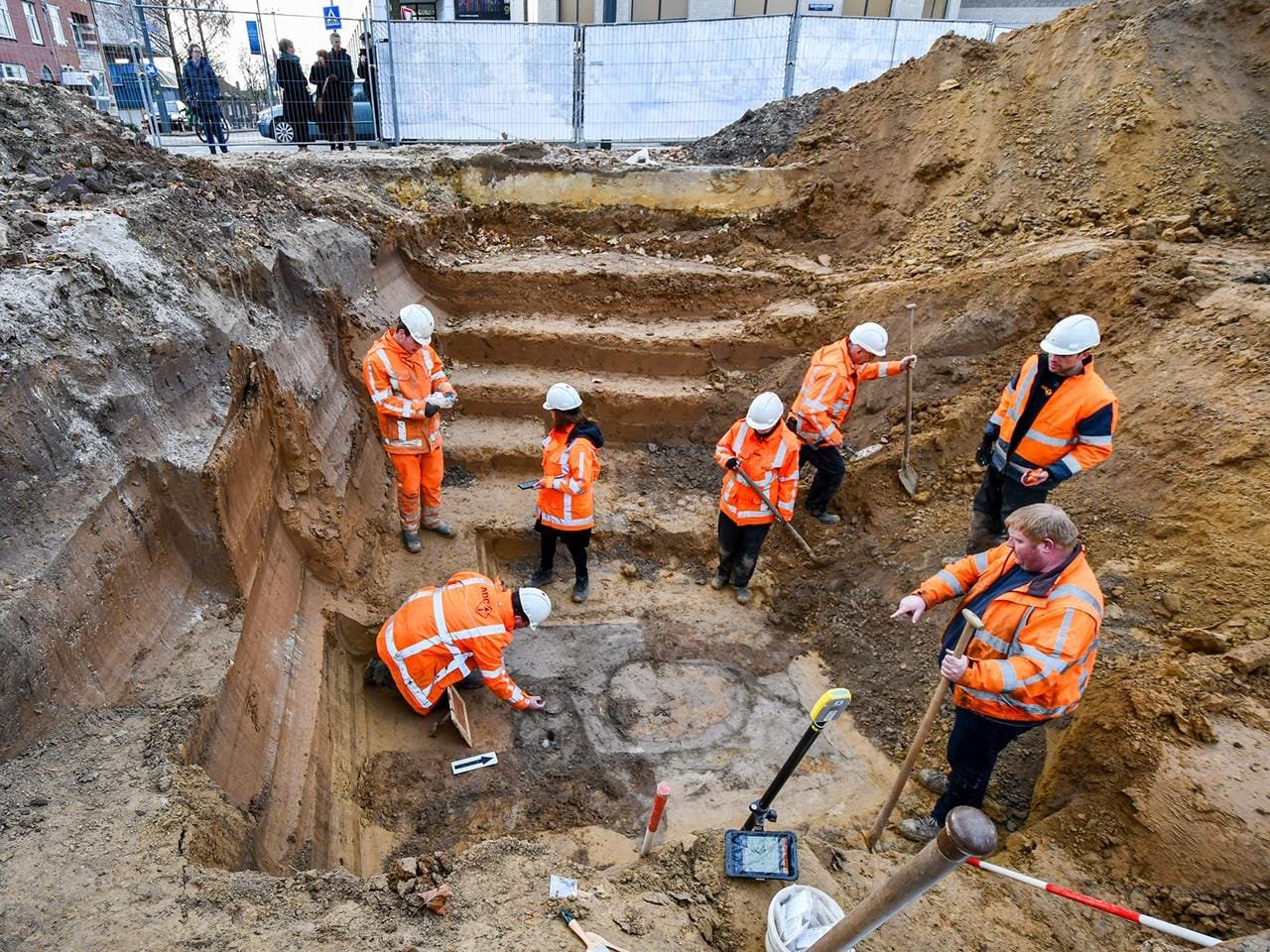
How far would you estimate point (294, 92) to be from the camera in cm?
1032

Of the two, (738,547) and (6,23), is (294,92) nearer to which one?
(738,547)

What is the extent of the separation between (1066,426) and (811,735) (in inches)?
113

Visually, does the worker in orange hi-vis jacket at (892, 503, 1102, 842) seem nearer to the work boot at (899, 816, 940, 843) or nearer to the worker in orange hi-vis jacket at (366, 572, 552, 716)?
the work boot at (899, 816, 940, 843)

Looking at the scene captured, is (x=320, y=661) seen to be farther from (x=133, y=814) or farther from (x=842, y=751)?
(x=842, y=751)

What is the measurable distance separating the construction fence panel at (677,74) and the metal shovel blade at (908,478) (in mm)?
8349

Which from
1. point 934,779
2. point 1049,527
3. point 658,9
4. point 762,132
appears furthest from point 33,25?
point 934,779

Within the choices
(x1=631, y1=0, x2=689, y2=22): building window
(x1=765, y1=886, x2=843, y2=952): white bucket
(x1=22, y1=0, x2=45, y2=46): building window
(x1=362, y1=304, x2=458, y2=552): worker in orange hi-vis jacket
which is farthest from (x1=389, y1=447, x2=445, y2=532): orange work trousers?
(x1=22, y1=0, x2=45, y2=46): building window

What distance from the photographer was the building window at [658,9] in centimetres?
1794

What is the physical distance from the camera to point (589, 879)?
9.57ft

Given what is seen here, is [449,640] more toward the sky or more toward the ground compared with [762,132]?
more toward the ground

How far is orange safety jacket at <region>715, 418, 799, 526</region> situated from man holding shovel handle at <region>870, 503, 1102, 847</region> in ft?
7.25

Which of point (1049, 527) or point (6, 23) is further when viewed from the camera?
point (6, 23)

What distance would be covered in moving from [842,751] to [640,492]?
3.38 meters

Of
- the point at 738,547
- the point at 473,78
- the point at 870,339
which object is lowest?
the point at 738,547
